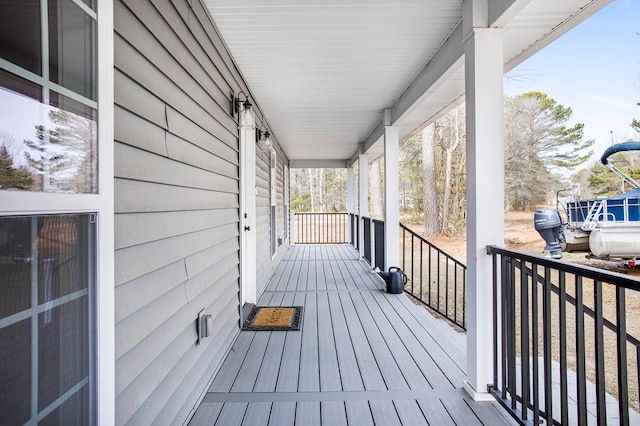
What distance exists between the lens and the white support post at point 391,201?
5.00m

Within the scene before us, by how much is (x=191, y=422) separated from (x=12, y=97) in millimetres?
1728

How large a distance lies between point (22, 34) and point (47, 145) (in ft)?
0.78

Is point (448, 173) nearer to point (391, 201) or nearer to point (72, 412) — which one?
point (391, 201)

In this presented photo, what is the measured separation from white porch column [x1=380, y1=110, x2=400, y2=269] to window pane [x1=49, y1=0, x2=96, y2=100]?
14.1 ft

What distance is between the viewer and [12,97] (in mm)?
735

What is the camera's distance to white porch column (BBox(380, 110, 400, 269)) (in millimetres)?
4988

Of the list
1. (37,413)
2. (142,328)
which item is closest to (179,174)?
(142,328)

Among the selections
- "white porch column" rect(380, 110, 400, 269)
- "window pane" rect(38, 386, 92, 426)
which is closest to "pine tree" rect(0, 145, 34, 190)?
"window pane" rect(38, 386, 92, 426)

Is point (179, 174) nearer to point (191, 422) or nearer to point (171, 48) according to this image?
point (171, 48)

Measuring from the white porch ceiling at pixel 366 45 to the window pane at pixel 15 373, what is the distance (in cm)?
215

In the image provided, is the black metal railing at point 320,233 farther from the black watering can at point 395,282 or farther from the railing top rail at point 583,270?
the railing top rail at point 583,270

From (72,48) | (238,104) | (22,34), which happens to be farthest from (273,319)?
(22,34)

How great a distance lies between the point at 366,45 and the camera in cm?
284

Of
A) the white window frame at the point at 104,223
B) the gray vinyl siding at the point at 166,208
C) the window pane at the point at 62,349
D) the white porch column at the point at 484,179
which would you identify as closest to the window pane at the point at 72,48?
the white window frame at the point at 104,223
